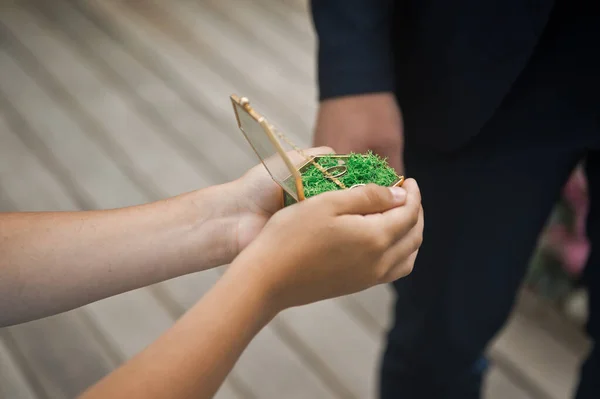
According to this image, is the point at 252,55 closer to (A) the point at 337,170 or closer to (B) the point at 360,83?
(B) the point at 360,83

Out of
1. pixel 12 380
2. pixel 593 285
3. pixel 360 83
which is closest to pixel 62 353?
pixel 12 380

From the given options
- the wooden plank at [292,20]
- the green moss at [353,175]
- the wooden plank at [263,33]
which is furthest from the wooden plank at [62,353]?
the wooden plank at [292,20]

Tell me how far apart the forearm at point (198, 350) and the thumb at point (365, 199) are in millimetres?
103

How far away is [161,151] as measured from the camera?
6.15 ft

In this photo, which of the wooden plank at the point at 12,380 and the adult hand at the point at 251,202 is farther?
the wooden plank at the point at 12,380

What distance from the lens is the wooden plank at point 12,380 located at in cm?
128

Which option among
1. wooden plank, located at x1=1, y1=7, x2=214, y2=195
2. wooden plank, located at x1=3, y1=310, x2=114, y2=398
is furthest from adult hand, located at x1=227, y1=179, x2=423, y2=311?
wooden plank, located at x1=1, y1=7, x2=214, y2=195

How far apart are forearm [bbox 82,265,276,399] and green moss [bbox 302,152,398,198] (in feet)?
0.47

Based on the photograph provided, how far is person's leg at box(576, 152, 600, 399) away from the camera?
88cm

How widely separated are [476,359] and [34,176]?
136 centimetres

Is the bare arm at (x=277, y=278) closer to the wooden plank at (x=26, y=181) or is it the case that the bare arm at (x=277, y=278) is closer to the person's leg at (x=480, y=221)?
the person's leg at (x=480, y=221)

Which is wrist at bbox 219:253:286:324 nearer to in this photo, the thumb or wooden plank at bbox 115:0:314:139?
the thumb

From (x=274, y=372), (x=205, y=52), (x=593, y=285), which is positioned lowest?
(x=274, y=372)

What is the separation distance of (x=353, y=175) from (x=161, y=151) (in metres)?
1.36
